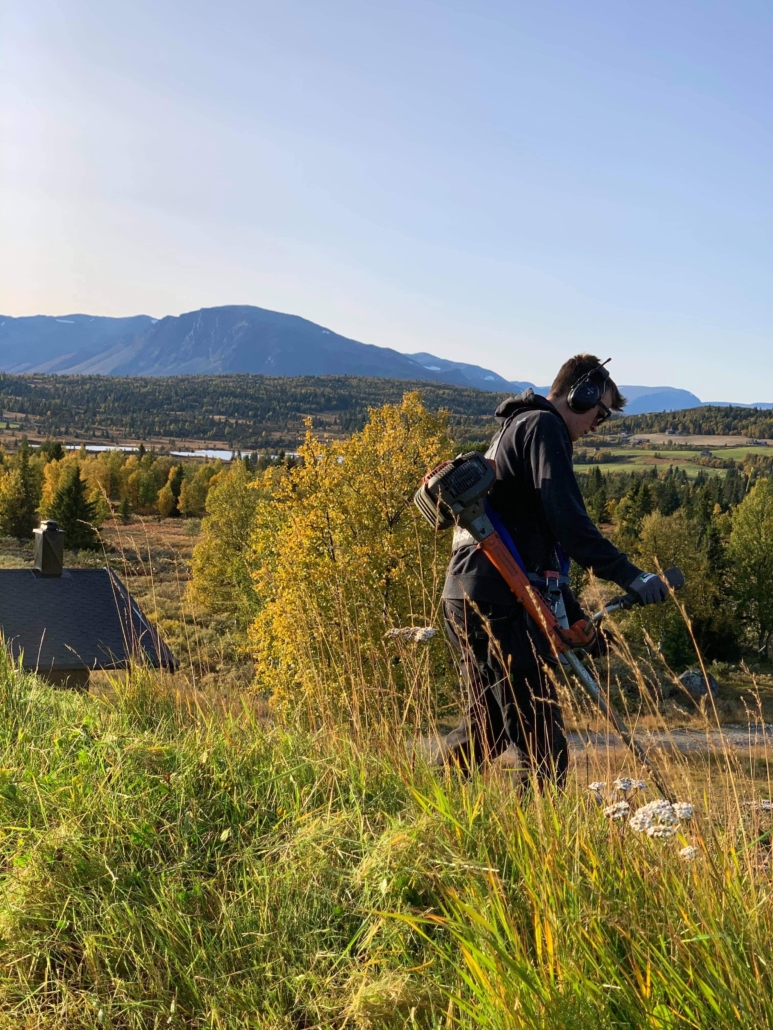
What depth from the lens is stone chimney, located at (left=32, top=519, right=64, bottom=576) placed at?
39.8 ft

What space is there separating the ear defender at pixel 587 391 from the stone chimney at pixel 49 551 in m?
9.93

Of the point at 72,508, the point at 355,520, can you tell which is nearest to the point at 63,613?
the point at 355,520

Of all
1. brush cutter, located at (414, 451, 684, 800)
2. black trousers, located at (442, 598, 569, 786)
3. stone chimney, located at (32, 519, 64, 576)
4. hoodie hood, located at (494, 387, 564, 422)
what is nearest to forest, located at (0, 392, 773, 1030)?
black trousers, located at (442, 598, 569, 786)

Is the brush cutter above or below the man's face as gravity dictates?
below

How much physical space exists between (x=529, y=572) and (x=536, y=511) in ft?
0.98

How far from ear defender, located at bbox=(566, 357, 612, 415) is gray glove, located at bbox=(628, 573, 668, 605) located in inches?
37.7

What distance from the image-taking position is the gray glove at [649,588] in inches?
131

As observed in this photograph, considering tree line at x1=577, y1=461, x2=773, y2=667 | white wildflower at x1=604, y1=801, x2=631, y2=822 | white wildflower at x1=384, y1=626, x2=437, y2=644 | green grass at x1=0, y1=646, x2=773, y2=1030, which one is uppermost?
white wildflower at x1=384, y1=626, x2=437, y2=644

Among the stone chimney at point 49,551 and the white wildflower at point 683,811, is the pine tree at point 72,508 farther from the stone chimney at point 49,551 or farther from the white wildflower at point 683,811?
the white wildflower at point 683,811

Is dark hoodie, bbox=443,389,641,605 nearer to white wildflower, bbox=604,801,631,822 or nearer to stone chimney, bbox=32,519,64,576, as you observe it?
white wildflower, bbox=604,801,631,822

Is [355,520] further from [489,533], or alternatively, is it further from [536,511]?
[489,533]

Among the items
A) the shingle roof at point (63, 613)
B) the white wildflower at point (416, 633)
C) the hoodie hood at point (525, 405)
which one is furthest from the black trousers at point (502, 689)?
the shingle roof at point (63, 613)

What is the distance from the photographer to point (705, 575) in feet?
189

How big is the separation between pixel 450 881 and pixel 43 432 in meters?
205
